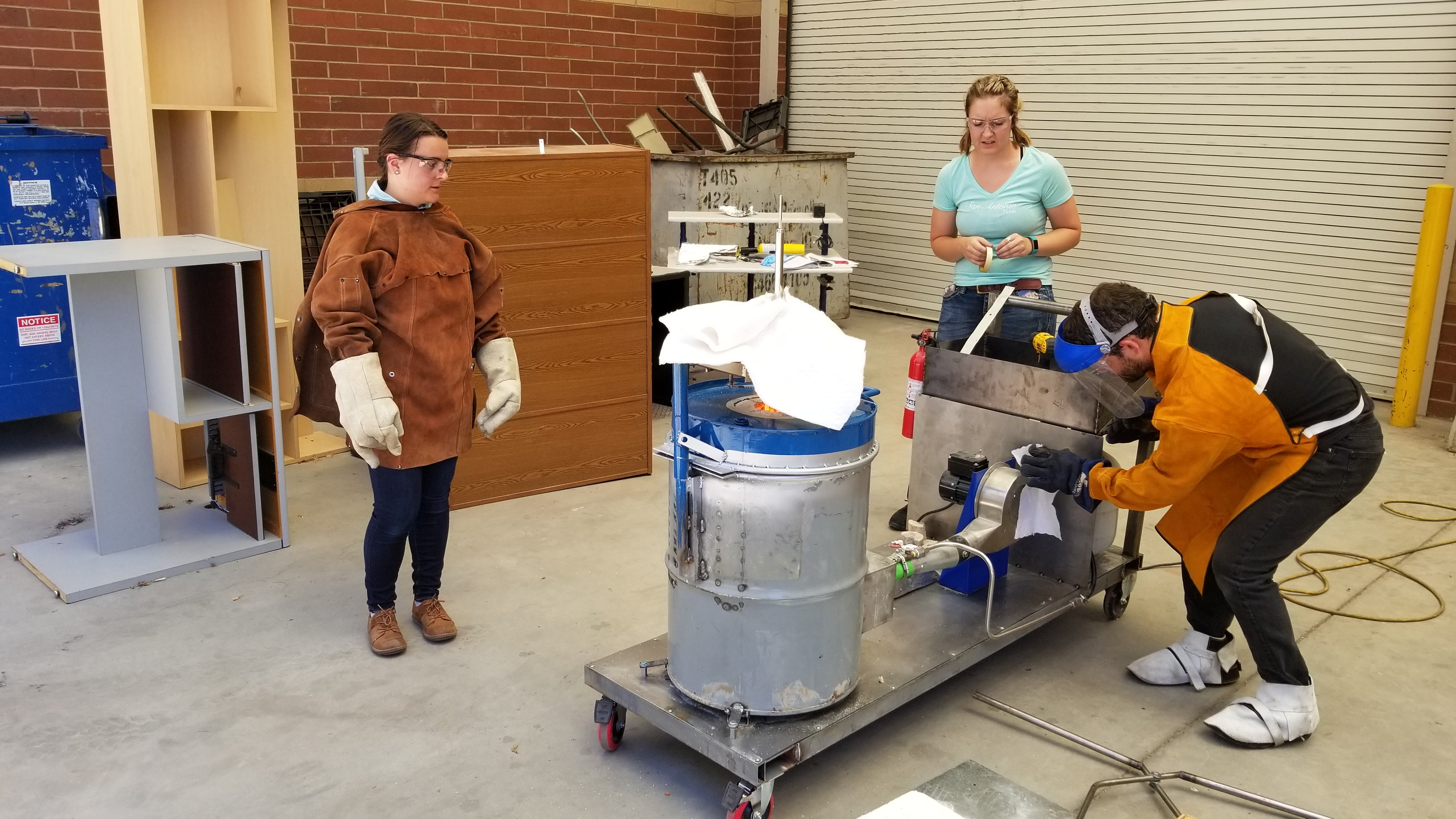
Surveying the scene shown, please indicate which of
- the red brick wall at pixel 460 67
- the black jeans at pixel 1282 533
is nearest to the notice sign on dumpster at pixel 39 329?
the red brick wall at pixel 460 67

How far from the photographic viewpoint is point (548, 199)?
425 cm

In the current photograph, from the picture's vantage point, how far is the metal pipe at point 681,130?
25.2ft

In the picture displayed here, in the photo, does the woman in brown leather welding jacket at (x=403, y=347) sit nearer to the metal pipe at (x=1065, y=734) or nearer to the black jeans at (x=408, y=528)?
the black jeans at (x=408, y=528)

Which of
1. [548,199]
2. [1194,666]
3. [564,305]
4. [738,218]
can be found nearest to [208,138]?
[548,199]

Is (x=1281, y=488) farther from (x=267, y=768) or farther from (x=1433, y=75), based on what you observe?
(x=1433, y=75)

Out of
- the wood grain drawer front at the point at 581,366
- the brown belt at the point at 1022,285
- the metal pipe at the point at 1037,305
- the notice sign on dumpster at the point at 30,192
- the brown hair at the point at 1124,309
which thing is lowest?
the wood grain drawer front at the point at 581,366

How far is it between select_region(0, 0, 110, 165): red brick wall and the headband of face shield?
4.58m

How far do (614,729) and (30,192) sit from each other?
11.5ft

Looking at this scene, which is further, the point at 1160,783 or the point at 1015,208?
the point at 1015,208

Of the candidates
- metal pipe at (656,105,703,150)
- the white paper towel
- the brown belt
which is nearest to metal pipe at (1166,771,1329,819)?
the white paper towel

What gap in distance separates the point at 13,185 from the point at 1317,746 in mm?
4942

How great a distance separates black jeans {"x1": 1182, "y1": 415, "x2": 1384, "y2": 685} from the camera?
9.17 ft

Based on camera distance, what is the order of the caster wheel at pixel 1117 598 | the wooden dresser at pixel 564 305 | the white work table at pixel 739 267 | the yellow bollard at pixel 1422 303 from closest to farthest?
the caster wheel at pixel 1117 598, the wooden dresser at pixel 564 305, the white work table at pixel 739 267, the yellow bollard at pixel 1422 303

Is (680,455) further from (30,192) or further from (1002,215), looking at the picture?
(30,192)
